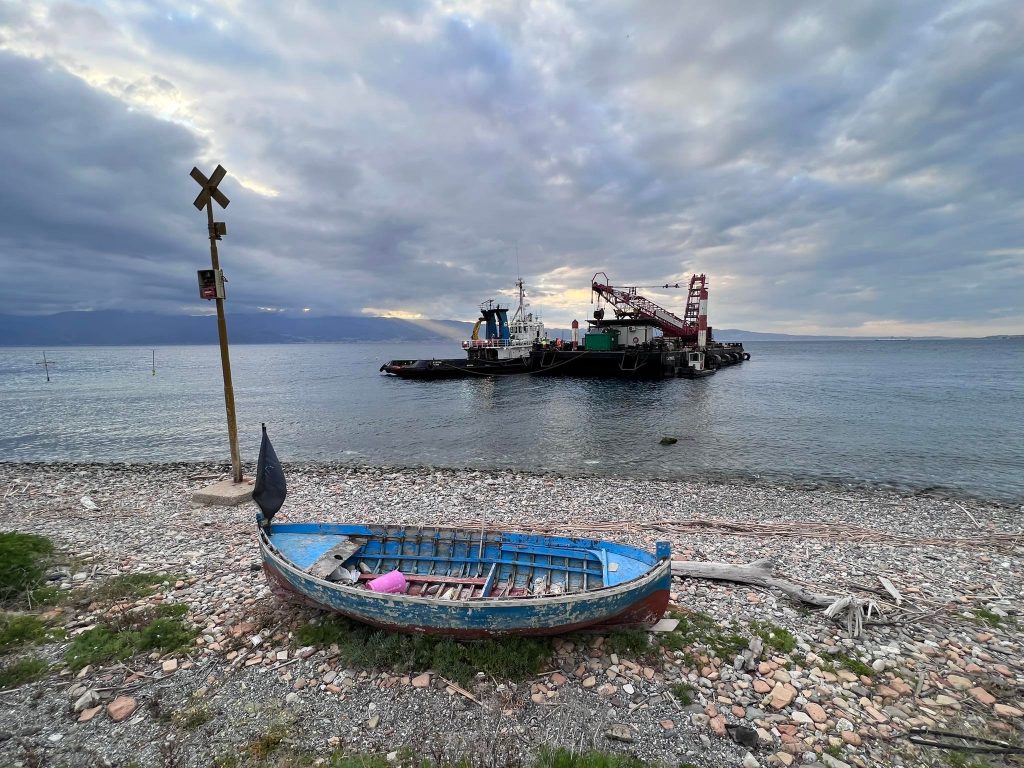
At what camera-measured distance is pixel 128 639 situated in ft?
21.5

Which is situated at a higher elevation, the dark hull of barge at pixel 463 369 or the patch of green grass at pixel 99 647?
the dark hull of barge at pixel 463 369

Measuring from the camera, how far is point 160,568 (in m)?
9.16

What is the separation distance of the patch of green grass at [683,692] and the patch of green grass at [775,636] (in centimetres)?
173

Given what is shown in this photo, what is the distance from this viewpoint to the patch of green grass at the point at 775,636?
6.66 meters

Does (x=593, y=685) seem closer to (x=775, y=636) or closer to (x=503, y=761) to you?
(x=503, y=761)

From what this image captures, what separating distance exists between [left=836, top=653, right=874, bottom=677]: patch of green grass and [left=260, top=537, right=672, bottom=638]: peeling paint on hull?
8.51ft

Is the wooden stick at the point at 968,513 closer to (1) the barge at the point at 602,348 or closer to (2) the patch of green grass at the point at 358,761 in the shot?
(2) the patch of green grass at the point at 358,761

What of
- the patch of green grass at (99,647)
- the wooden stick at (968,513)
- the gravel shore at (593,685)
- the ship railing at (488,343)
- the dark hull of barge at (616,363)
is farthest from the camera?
the ship railing at (488,343)

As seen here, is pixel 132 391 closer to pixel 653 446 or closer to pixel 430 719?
pixel 653 446

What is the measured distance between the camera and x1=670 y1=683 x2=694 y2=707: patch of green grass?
5.66m

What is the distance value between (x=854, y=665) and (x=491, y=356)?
59671 millimetres

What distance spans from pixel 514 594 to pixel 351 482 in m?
11.9

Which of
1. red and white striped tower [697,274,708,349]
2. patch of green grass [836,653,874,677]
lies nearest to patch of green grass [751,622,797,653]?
patch of green grass [836,653,874,677]

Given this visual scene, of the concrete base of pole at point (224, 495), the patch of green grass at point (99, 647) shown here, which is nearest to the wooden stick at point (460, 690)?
the patch of green grass at point (99, 647)
